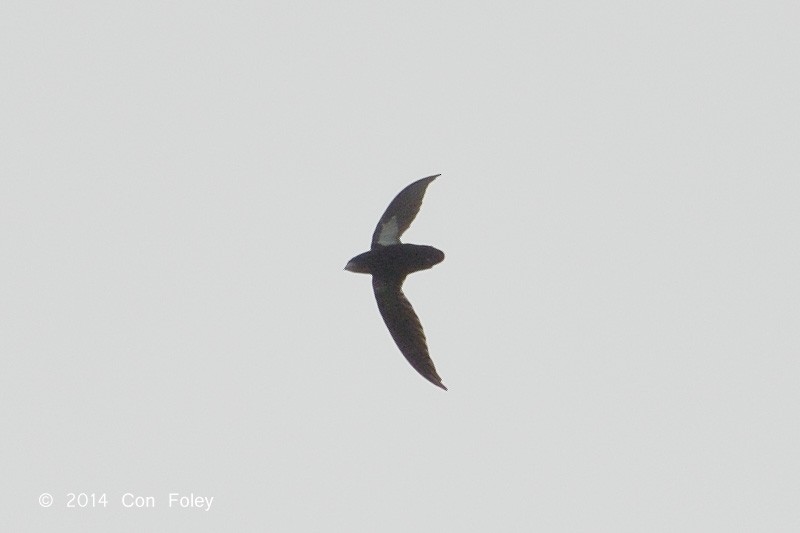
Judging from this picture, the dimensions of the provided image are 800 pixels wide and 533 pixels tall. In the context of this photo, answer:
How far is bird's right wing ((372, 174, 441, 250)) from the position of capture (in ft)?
46.6

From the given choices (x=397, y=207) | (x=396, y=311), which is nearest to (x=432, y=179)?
(x=397, y=207)

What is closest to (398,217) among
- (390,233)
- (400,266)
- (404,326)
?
(390,233)

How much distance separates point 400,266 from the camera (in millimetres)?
13930

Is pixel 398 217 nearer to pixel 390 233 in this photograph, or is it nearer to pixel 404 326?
pixel 390 233

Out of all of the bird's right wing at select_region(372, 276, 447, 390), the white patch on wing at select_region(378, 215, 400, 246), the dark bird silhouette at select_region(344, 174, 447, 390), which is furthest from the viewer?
the white patch on wing at select_region(378, 215, 400, 246)

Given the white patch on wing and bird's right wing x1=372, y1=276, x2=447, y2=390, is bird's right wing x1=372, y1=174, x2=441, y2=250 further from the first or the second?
bird's right wing x1=372, y1=276, x2=447, y2=390

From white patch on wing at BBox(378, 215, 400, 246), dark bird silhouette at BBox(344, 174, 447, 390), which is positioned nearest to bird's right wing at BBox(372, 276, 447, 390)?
dark bird silhouette at BBox(344, 174, 447, 390)

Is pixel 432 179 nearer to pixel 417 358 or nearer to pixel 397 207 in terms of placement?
pixel 397 207

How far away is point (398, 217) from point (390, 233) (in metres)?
0.24

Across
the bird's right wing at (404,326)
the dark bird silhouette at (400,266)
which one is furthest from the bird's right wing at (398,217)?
the bird's right wing at (404,326)

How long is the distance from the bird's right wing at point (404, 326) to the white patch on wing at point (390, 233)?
557 millimetres

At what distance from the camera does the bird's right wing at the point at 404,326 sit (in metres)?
13.2

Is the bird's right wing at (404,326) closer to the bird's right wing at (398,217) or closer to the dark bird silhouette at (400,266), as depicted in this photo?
the dark bird silhouette at (400,266)

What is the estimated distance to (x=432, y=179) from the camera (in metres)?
14.3
